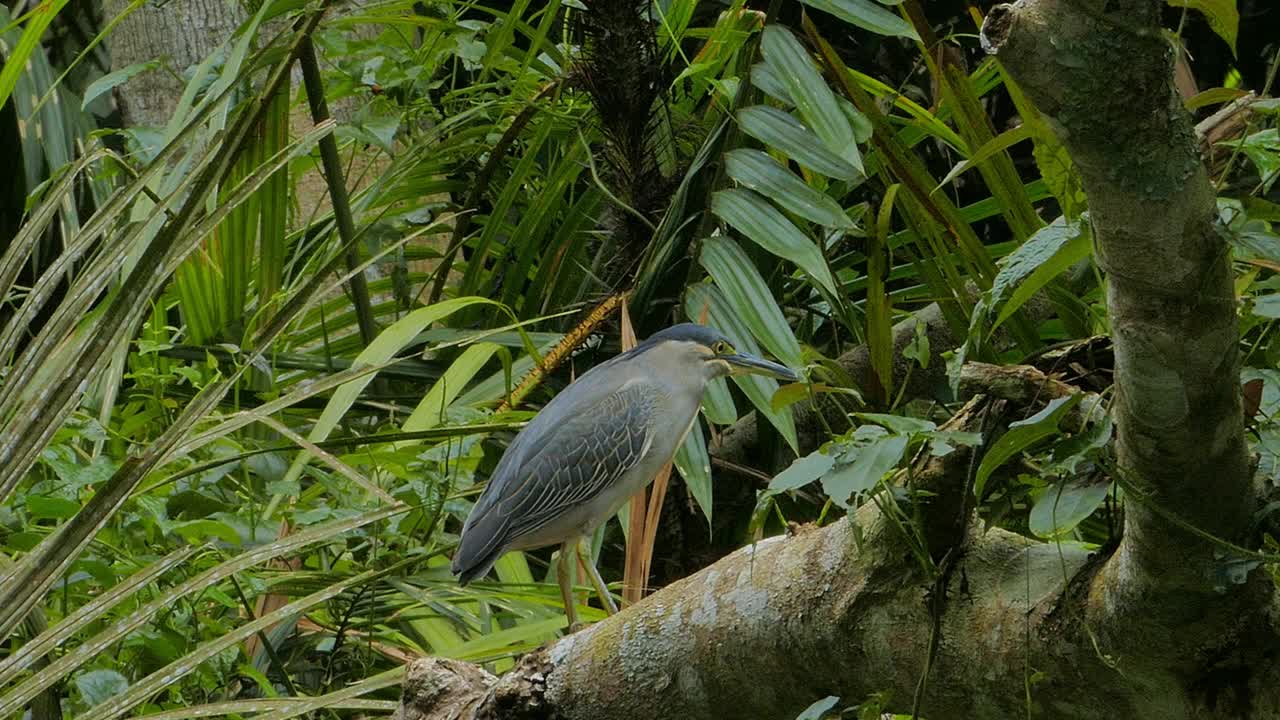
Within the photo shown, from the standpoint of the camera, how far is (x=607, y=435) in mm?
3119

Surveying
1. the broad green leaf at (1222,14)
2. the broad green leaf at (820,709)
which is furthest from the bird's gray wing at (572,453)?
the broad green leaf at (1222,14)

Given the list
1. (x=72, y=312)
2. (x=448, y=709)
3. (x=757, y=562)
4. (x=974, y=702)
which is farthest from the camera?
(x=448, y=709)

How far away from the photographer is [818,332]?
3.96 meters

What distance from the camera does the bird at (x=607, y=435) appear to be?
3055 mm

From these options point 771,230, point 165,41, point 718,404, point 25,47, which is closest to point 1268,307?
point 771,230

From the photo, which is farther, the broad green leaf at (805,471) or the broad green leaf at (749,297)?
the broad green leaf at (749,297)

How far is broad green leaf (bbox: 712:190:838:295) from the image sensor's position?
282 centimetres

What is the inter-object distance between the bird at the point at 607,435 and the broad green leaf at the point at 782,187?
322mm

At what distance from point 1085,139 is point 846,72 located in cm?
194

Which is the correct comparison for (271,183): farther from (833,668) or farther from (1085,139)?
(1085,139)

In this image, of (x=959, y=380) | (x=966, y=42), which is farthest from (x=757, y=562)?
(x=966, y=42)

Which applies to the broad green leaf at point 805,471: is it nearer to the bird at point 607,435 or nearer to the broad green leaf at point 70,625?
the broad green leaf at point 70,625

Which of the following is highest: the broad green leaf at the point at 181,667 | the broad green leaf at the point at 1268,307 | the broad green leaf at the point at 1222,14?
the broad green leaf at the point at 1222,14

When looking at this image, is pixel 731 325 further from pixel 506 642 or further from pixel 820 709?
pixel 820 709
